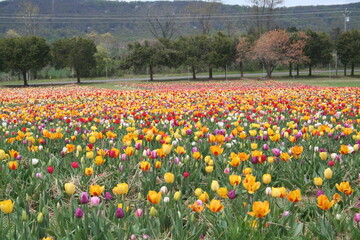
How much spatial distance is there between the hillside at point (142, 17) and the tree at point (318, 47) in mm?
18574

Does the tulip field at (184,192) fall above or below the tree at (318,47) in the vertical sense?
below

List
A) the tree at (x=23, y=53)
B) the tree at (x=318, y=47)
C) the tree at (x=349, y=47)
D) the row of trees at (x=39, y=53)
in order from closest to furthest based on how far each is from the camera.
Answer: the tree at (x=23, y=53), the row of trees at (x=39, y=53), the tree at (x=349, y=47), the tree at (x=318, y=47)

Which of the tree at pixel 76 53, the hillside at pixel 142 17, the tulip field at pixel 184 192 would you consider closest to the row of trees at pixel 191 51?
the tree at pixel 76 53

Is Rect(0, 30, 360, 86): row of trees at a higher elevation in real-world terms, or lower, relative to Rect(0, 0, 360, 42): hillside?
lower

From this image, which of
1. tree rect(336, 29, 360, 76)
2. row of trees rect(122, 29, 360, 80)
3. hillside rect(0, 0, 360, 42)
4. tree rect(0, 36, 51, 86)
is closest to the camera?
tree rect(0, 36, 51, 86)

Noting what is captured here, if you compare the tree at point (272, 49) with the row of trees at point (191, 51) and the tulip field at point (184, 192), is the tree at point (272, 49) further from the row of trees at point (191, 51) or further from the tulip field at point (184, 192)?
the tulip field at point (184, 192)

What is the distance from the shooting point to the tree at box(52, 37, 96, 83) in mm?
37156

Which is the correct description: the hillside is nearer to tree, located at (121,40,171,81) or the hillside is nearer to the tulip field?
tree, located at (121,40,171,81)

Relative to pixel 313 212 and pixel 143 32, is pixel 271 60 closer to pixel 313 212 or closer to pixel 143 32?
pixel 313 212

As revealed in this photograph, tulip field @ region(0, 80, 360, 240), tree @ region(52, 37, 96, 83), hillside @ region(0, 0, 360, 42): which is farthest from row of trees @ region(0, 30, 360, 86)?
tulip field @ region(0, 80, 360, 240)

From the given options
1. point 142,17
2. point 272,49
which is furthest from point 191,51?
point 142,17

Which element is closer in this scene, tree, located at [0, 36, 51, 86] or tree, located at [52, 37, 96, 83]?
tree, located at [0, 36, 51, 86]

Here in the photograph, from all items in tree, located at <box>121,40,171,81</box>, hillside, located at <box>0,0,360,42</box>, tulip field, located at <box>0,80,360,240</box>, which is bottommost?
tulip field, located at <box>0,80,360,240</box>

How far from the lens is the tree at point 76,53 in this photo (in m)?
37.2
